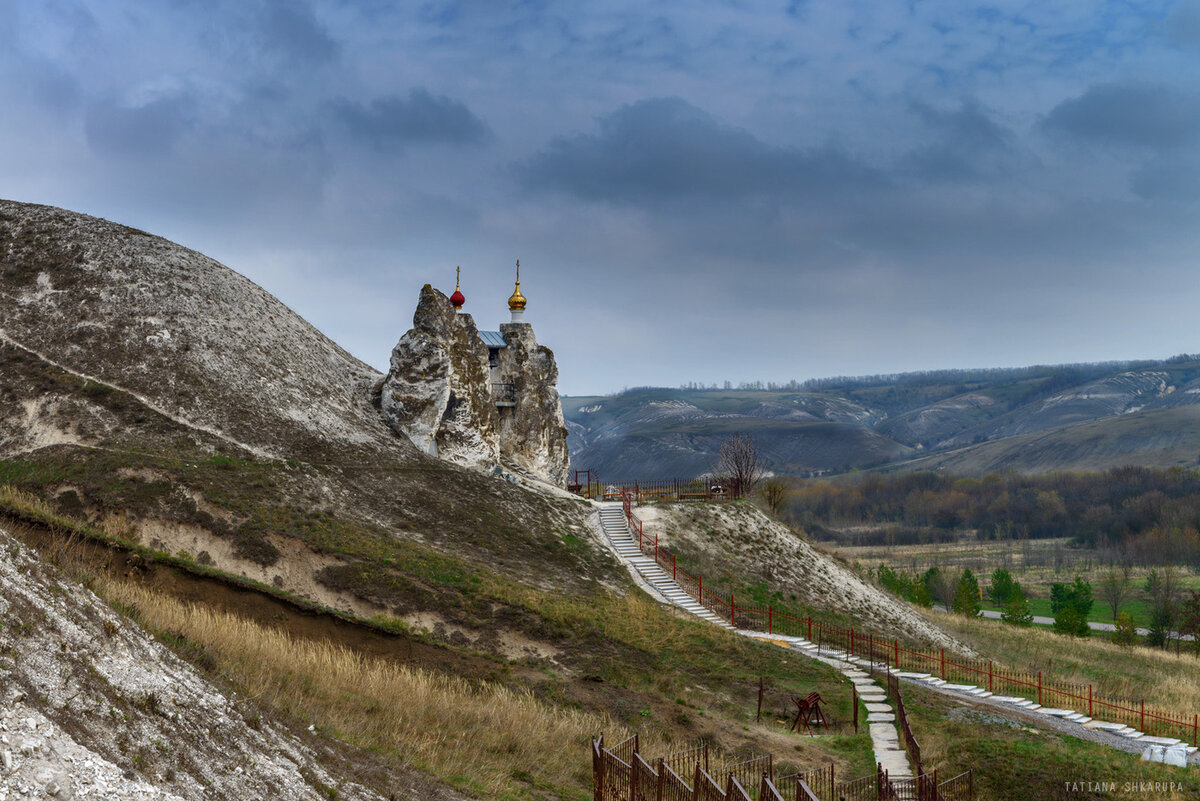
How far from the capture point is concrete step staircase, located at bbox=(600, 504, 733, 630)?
3138cm

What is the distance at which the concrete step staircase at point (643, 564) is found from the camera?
1235 inches

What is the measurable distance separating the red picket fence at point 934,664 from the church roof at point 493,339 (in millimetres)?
11311

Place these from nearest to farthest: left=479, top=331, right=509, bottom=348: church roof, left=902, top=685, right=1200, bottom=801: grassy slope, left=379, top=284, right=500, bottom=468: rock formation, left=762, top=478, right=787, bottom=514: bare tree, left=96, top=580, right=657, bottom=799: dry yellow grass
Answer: left=96, top=580, right=657, bottom=799: dry yellow grass
left=902, top=685, right=1200, bottom=801: grassy slope
left=379, top=284, right=500, bottom=468: rock formation
left=479, top=331, right=509, bottom=348: church roof
left=762, top=478, right=787, bottom=514: bare tree

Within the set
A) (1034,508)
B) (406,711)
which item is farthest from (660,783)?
(1034,508)

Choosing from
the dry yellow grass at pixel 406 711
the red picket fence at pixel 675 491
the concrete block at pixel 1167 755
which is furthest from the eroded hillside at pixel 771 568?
the dry yellow grass at pixel 406 711

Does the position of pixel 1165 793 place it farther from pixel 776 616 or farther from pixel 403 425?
pixel 403 425

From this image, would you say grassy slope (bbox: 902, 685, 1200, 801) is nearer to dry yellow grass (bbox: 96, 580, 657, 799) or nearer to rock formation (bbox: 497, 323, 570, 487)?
dry yellow grass (bbox: 96, 580, 657, 799)

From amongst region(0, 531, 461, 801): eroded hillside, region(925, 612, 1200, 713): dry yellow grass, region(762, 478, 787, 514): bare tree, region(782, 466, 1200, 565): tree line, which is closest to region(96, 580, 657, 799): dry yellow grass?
region(0, 531, 461, 801): eroded hillside

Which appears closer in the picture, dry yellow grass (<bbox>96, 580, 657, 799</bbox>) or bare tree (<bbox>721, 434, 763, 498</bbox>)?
dry yellow grass (<bbox>96, 580, 657, 799</bbox>)

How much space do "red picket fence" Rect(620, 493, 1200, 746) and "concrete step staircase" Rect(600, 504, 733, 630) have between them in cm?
42

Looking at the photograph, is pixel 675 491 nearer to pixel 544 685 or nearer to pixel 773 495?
pixel 773 495

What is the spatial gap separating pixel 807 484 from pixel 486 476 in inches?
6493

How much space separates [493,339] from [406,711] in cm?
3175

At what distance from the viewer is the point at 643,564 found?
1368 inches
